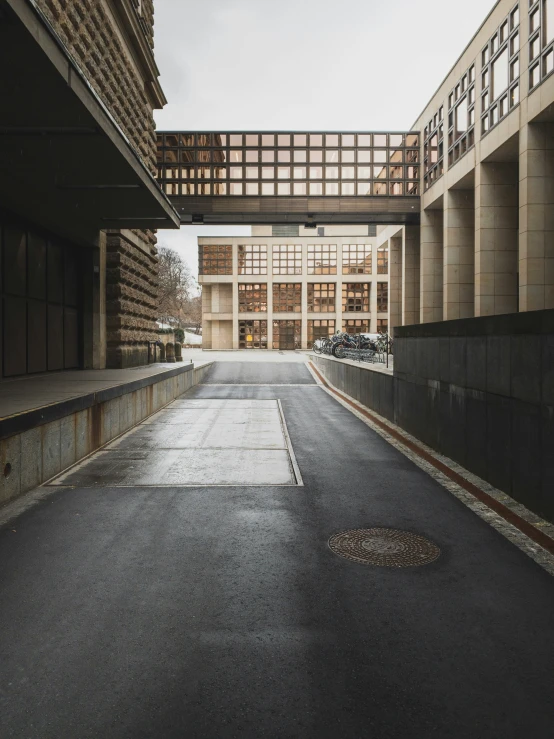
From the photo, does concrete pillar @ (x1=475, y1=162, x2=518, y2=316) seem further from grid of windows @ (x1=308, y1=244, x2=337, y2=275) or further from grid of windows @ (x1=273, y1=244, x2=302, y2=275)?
grid of windows @ (x1=273, y1=244, x2=302, y2=275)

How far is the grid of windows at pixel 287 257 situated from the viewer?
260 feet

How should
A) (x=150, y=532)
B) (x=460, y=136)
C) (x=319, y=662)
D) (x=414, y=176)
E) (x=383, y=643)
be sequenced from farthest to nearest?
1. (x=414, y=176)
2. (x=460, y=136)
3. (x=150, y=532)
4. (x=383, y=643)
5. (x=319, y=662)

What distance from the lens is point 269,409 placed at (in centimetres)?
1877

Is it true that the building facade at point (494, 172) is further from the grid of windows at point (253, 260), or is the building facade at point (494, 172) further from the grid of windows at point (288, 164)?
the grid of windows at point (253, 260)

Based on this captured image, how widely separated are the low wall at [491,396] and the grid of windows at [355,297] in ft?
217

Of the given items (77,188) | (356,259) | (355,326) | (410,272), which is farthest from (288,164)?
(355,326)

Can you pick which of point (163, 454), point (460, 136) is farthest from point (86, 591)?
point (460, 136)

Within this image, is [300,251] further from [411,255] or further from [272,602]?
[272,602]

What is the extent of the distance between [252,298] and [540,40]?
58.2m

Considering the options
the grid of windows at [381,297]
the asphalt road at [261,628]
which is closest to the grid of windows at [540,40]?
the asphalt road at [261,628]

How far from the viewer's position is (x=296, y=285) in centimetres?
7981

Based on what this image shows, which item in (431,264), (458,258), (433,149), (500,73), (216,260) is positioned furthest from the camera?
(216,260)

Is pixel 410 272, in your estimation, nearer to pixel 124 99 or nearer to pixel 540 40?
pixel 540 40

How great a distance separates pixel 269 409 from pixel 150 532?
→ 12.1m
